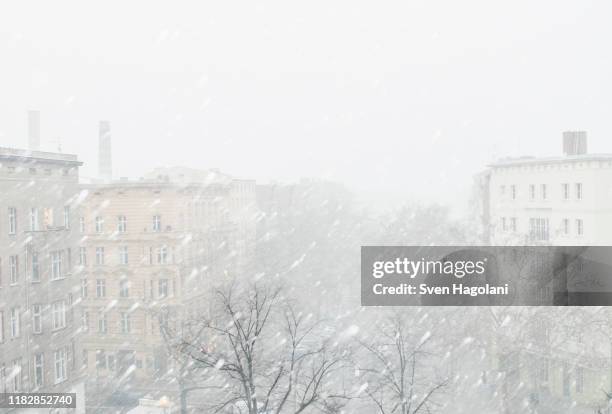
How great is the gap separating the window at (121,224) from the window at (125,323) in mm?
1380

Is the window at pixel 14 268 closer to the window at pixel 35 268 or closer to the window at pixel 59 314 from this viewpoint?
the window at pixel 35 268

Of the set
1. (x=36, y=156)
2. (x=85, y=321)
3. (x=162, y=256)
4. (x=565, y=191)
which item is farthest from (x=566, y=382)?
(x=36, y=156)

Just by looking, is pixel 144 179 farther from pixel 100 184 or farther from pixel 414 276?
pixel 414 276

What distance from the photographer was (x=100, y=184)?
1205 cm

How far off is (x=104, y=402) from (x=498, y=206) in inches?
287

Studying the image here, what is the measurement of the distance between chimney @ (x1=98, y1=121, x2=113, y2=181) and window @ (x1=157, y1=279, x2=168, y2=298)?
3.85 m

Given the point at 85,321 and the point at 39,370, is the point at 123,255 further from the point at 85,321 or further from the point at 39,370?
the point at 39,370

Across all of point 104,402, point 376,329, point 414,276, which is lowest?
point 104,402

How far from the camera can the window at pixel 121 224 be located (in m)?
11.5

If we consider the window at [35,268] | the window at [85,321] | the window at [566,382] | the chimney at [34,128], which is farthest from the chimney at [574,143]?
the chimney at [34,128]

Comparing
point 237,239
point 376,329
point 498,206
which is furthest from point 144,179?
point 498,206

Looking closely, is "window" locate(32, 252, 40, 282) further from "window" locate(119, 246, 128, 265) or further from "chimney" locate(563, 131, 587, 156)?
"chimney" locate(563, 131, 587, 156)

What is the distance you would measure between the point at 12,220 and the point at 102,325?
3.26 meters

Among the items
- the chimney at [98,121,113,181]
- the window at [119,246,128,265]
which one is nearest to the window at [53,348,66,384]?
the window at [119,246,128,265]
